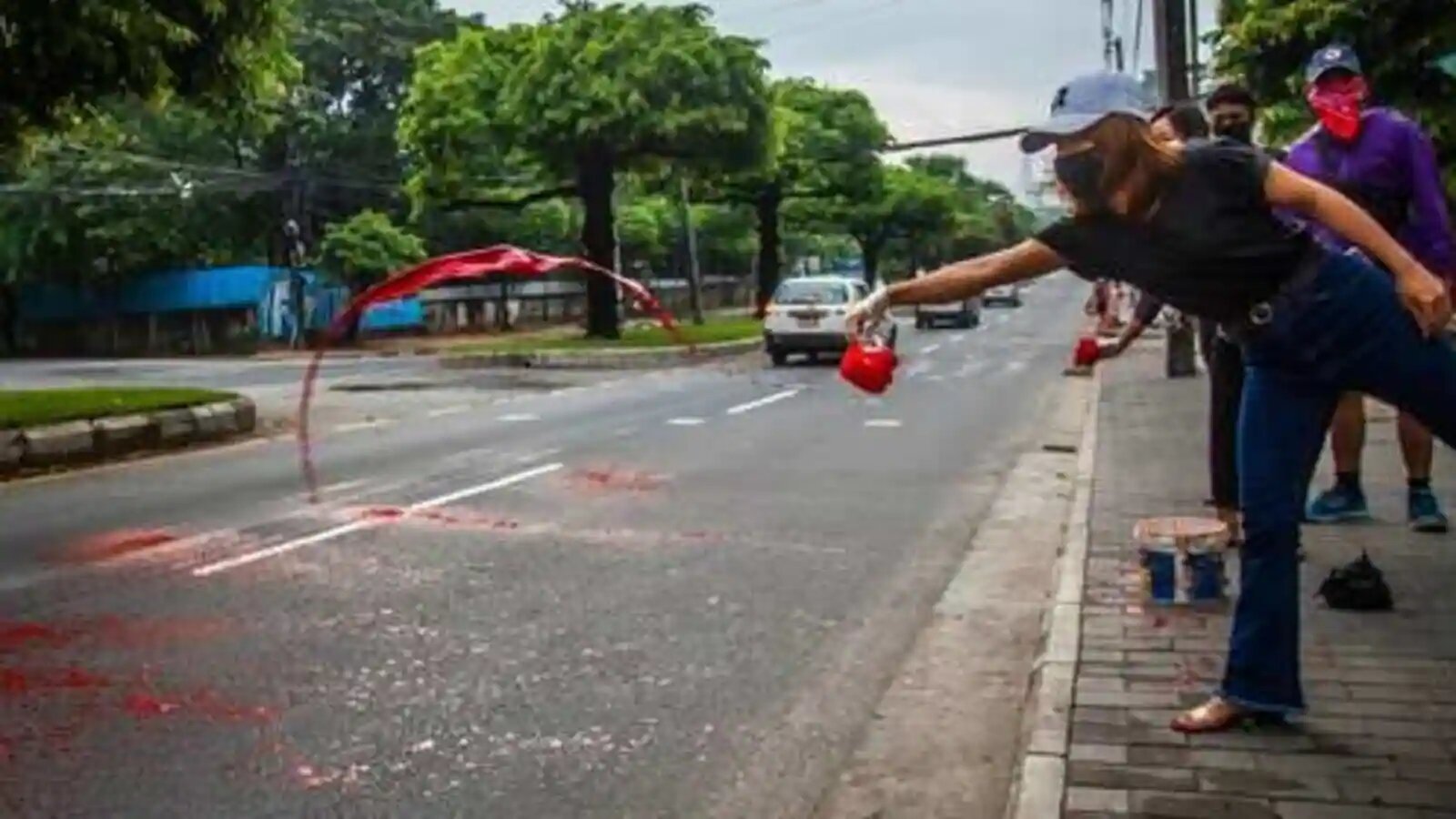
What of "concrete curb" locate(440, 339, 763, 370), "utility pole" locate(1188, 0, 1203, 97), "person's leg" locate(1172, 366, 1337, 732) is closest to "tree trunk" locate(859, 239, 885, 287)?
"concrete curb" locate(440, 339, 763, 370)

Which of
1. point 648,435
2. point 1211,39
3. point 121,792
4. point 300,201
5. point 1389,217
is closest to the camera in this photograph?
point 121,792

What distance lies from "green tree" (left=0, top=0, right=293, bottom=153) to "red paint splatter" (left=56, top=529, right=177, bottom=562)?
4.18 m

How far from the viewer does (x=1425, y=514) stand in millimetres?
7730

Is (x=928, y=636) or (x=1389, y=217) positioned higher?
(x=1389, y=217)

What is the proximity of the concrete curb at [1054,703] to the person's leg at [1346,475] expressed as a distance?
1.17 meters

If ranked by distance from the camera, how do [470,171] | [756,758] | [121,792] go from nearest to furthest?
[121,792], [756,758], [470,171]

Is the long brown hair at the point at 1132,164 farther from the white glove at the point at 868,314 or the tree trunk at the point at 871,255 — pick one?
the tree trunk at the point at 871,255

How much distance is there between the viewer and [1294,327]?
4199 mm

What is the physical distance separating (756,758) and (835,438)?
10.3 m

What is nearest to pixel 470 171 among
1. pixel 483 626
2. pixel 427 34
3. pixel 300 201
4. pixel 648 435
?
pixel 300 201

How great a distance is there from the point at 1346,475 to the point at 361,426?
466 inches

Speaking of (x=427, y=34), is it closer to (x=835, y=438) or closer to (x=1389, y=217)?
(x=835, y=438)

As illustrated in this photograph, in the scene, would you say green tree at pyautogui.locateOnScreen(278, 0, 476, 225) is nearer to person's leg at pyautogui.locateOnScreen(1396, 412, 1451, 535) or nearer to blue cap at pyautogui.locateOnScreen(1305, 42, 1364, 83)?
person's leg at pyautogui.locateOnScreen(1396, 412, 1451, 535)

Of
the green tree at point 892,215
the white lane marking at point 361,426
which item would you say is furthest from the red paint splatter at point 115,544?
the green tree at point 892,215
